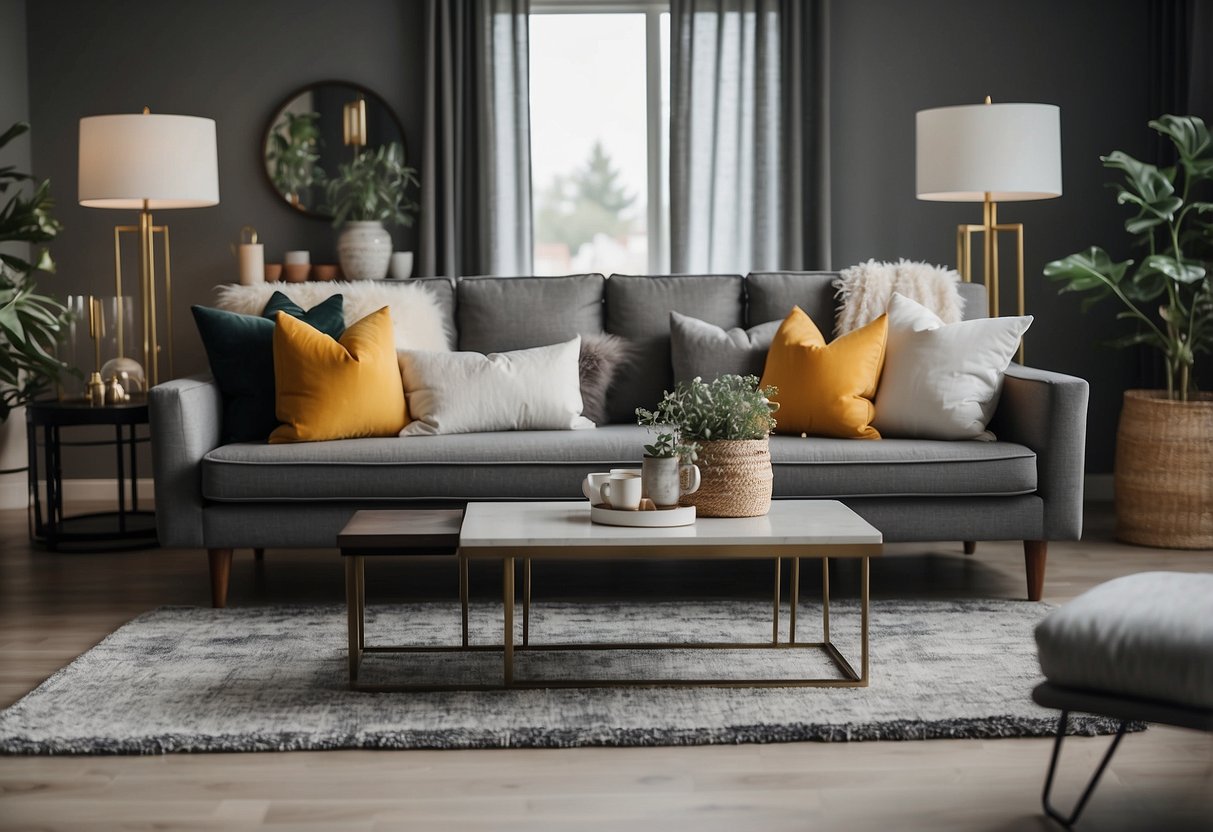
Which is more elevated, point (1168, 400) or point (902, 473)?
point (1168, 400)

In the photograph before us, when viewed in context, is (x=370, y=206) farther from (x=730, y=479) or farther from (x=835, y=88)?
(x=730, y=479)

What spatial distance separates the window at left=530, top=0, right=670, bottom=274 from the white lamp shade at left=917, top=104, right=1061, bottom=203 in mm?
1458

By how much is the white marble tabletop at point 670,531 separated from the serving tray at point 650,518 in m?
0.02

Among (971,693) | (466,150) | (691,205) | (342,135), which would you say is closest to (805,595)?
(971,693)

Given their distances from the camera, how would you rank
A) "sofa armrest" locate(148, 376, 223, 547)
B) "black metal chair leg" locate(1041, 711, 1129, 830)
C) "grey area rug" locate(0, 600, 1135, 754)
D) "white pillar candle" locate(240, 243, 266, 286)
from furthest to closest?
1. "white pillar candle" locate(240, 243, 266, 286)
2. "sofa armrest" locate(148, 376, 223, 547)
3. "grey area rug" locate(0, 600, 1135, 754)
4. "black metal chair leg" locate(1041, 711, 1129, 830)

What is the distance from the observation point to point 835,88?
5406mm

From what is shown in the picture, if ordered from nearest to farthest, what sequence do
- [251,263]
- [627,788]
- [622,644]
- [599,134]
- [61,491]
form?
[627,788] < [622,644] < [61,491] < [251,263] < [599,134]

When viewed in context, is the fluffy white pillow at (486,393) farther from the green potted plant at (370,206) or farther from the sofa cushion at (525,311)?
the green potted plant at (370,206)

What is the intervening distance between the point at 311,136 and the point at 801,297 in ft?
7.89

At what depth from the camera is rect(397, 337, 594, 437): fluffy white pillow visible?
378 centimetres

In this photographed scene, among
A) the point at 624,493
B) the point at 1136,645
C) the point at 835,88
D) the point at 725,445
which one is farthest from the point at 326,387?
the point at 835,88

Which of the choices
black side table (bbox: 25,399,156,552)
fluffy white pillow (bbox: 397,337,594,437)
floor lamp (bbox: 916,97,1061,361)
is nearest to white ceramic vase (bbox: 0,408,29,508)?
black side table (bbox: 25,399,156,552)

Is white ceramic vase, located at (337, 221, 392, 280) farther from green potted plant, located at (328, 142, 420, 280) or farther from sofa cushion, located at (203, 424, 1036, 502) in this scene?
sofa cushion, located at (203, 424, 1036, 502)

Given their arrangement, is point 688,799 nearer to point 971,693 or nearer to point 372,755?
point 372,755
